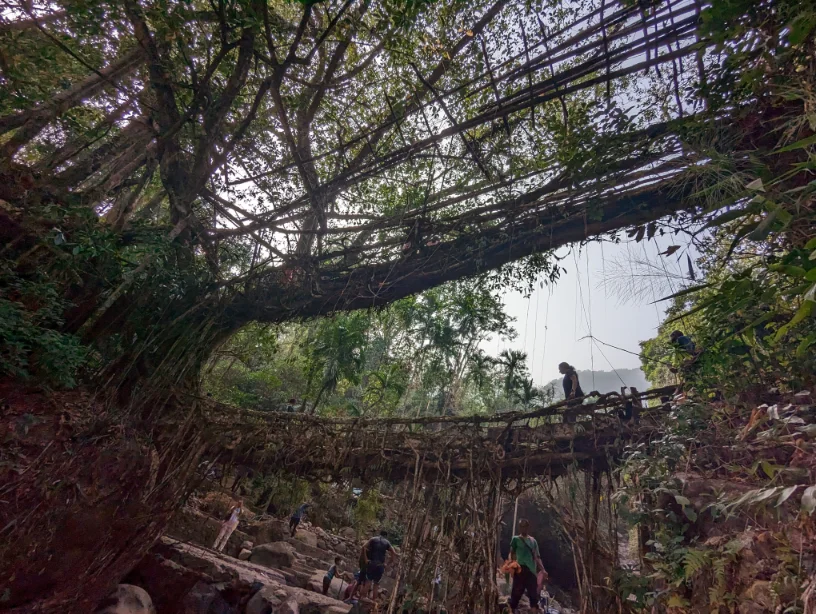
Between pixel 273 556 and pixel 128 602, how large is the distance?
Result: 9.59ft

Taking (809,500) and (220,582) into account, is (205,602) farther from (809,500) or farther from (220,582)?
(809,500)

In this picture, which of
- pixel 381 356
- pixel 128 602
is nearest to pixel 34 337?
pixel 128 602

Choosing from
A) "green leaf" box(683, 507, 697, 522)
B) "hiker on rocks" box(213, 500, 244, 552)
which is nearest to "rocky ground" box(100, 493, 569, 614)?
"hiker on rocks" box(213, 500, 244, 552)

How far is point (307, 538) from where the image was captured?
29.7 feet

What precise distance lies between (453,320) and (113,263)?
8.27m

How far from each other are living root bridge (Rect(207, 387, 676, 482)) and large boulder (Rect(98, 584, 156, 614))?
2.23 meters

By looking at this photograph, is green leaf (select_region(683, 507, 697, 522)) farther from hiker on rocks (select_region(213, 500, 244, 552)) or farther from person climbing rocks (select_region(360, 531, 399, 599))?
hiker on rocks (select_region(213, 500, 244, 552))

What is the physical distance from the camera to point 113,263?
13.1 ft

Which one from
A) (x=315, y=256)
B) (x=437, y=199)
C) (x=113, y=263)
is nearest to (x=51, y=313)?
(x=113, y=263)

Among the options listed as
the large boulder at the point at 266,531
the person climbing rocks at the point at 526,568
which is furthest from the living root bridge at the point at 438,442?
the large boulder at the point at 266,531

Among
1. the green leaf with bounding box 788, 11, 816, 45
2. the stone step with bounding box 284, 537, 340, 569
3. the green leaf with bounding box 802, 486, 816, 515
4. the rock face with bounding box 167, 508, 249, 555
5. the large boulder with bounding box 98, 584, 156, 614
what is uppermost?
the green leaf with bounding box 788, 11, 816, 45

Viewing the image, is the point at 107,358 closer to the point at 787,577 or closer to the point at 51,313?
the point at 51,313

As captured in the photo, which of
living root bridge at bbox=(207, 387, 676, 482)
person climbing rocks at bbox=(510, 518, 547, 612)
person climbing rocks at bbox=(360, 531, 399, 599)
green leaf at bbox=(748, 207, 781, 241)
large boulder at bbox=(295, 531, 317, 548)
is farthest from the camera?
large boulder at bbox=(295, 531, 317, 548)

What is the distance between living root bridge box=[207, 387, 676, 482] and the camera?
3.21 m
